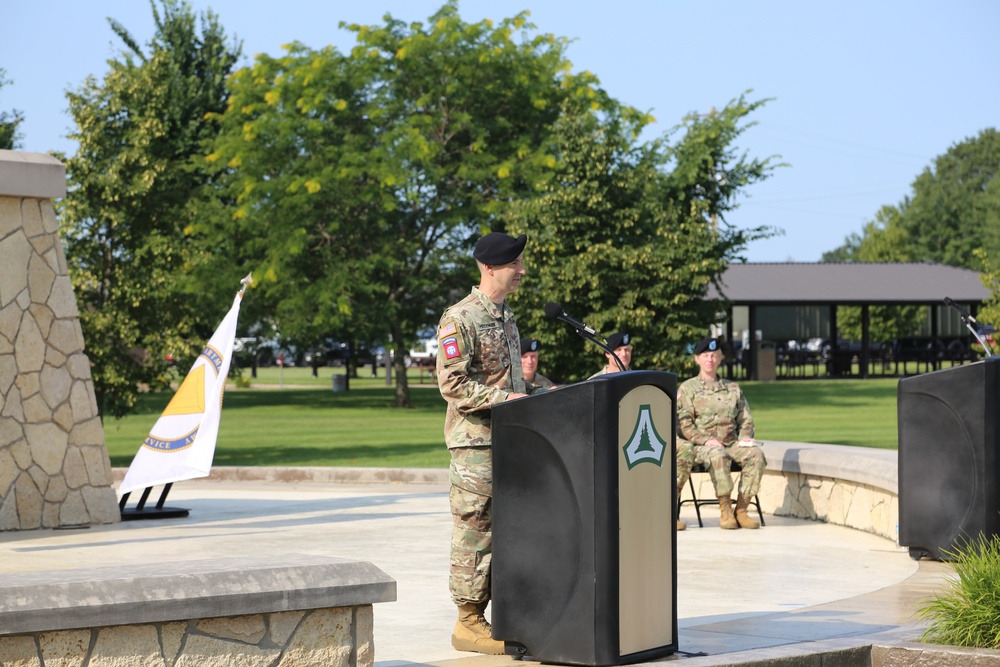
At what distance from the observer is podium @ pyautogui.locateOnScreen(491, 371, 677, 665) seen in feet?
18.5

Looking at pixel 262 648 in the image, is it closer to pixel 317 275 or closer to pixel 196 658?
pixel 196 658

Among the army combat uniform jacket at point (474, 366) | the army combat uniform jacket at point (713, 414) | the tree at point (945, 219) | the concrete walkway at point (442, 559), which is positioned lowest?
the concrete walkway at point (442, 559)

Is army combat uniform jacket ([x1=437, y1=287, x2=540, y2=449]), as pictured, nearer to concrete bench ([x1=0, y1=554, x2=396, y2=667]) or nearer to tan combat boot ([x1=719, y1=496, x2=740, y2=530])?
concrete bench ([x1=0, y1=554, x2=396, y2=667])

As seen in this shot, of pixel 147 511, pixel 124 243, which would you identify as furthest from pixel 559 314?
pixel 124 243

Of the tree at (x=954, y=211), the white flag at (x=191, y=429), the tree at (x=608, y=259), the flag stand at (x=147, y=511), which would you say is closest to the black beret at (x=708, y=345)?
the white flag at (x=191, y=429)

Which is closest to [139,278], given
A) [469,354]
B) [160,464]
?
[160,464]

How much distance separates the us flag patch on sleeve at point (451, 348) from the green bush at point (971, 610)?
8.37 ft

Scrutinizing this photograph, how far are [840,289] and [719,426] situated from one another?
40841mm

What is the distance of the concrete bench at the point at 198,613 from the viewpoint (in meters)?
4.47

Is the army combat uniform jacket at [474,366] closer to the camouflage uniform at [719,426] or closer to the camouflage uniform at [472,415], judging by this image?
the camouflage uniform at [472,415]

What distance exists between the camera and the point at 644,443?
5.90 metres

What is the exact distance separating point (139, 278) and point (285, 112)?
17.5 meters

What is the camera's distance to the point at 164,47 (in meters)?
44.7

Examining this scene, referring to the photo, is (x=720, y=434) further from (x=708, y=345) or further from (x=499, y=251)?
(x=499, y=251)
